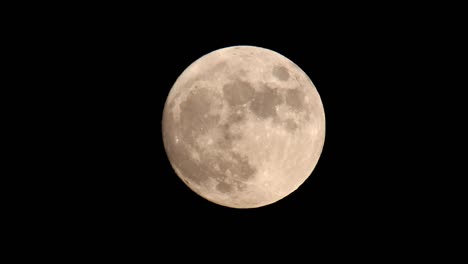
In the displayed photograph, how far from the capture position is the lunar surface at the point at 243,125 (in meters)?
4.08

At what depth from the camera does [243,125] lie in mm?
4047

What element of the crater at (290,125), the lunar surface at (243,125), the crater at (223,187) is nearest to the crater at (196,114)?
the lunar surface at (243,125)

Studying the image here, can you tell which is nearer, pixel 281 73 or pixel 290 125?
pixel 290 125

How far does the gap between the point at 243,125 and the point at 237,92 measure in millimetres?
376

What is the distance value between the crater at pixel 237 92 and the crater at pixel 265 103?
0.09 meters

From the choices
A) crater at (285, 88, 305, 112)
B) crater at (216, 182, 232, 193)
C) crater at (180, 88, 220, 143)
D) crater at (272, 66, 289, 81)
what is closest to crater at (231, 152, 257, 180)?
crater at (216, 182, 232, 193)

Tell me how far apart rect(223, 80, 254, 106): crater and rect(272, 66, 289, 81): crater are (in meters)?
0.41

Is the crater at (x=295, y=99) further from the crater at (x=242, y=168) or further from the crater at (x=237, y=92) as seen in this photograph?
the crater at (x=242, y=168)

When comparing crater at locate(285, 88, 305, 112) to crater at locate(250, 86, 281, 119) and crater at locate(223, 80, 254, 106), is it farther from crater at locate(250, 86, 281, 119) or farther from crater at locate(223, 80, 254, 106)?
crater at locate(223, 80, 254, 106)

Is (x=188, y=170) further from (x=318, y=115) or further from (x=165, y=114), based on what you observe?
(x=318, y=115)

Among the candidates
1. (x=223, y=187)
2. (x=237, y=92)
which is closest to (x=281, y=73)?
(x=237, y=92)

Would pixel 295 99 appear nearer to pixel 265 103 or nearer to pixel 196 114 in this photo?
pixel 265 103

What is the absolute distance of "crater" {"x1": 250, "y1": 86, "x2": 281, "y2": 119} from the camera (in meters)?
4.07

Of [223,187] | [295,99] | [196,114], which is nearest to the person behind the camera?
[196,114]
